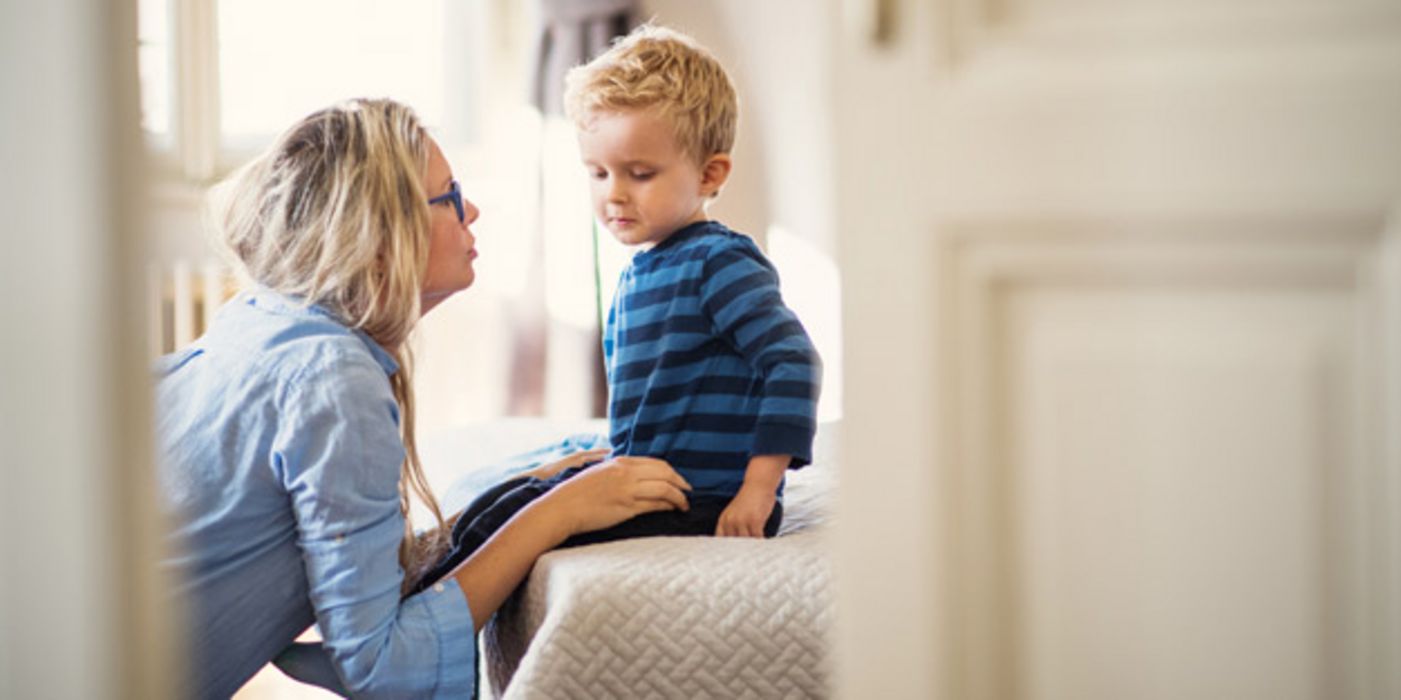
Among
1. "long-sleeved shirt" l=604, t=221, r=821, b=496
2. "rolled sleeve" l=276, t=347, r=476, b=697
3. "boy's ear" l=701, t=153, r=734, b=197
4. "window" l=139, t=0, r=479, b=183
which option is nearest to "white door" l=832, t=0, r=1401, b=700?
"rolled sleeve" l=276, t=347, r=476, b=697

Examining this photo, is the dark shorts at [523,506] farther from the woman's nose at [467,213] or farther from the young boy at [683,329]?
the woman's nose at [467,213]

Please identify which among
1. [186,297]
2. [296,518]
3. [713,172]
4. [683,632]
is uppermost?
[713,172]

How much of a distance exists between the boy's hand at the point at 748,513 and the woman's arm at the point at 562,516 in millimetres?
61

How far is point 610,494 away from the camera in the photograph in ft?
4.95

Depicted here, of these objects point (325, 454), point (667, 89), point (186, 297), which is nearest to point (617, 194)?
point (667, 89)

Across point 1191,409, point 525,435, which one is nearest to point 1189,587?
point 1191,409

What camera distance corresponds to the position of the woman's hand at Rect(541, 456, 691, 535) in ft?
4.94

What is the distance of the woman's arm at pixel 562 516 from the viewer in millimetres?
1446

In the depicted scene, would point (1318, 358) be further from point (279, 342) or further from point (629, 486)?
point (279, 342)

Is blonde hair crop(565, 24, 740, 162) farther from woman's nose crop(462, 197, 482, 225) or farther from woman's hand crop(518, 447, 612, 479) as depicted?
woman's hand crop(518, 447, 612, 479)

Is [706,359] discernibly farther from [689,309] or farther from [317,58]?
[317,58]

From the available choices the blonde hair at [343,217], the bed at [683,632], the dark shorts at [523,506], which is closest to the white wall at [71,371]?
the bed at [683,632]

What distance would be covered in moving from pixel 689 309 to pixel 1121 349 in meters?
0.93

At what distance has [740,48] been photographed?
11.1 ft
